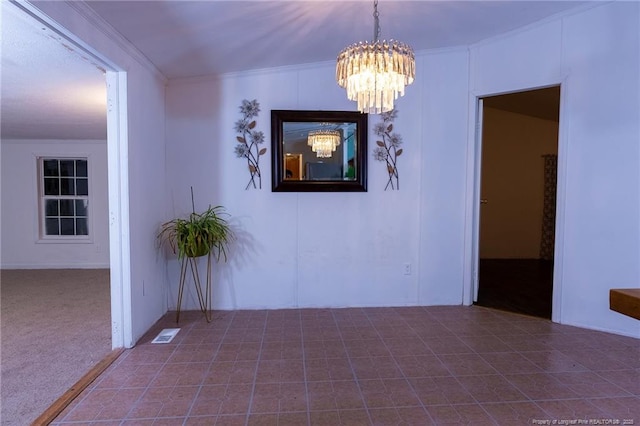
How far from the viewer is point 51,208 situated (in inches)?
219

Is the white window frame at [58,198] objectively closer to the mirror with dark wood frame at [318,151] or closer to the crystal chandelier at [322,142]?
the mirror with dark wood frame at [318,151]

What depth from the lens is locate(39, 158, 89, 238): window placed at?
218 inches

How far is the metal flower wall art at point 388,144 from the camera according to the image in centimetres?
344

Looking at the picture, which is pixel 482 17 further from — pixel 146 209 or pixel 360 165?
pixel 146 209

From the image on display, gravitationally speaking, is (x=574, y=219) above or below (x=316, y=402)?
above

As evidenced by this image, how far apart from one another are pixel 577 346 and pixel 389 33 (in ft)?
9.47

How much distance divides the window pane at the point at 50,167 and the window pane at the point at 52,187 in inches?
3.8

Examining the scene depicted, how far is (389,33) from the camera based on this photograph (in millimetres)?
2928

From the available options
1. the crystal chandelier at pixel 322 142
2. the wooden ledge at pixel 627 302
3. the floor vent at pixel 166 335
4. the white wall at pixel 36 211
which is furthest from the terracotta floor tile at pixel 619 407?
the white wall at pixel 36 211

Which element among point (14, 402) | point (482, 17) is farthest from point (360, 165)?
point (14, 402)

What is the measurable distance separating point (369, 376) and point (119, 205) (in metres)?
2.12

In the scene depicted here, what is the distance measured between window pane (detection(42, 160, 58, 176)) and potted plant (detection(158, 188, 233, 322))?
12.1ft

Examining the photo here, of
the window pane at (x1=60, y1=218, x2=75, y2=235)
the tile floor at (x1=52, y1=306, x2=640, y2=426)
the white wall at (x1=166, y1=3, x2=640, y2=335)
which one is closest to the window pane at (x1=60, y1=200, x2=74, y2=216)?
the window pane at (x1=60, y1=218, x2=75, y2=235)

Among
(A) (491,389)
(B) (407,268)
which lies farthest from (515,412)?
(B) (407,268)
